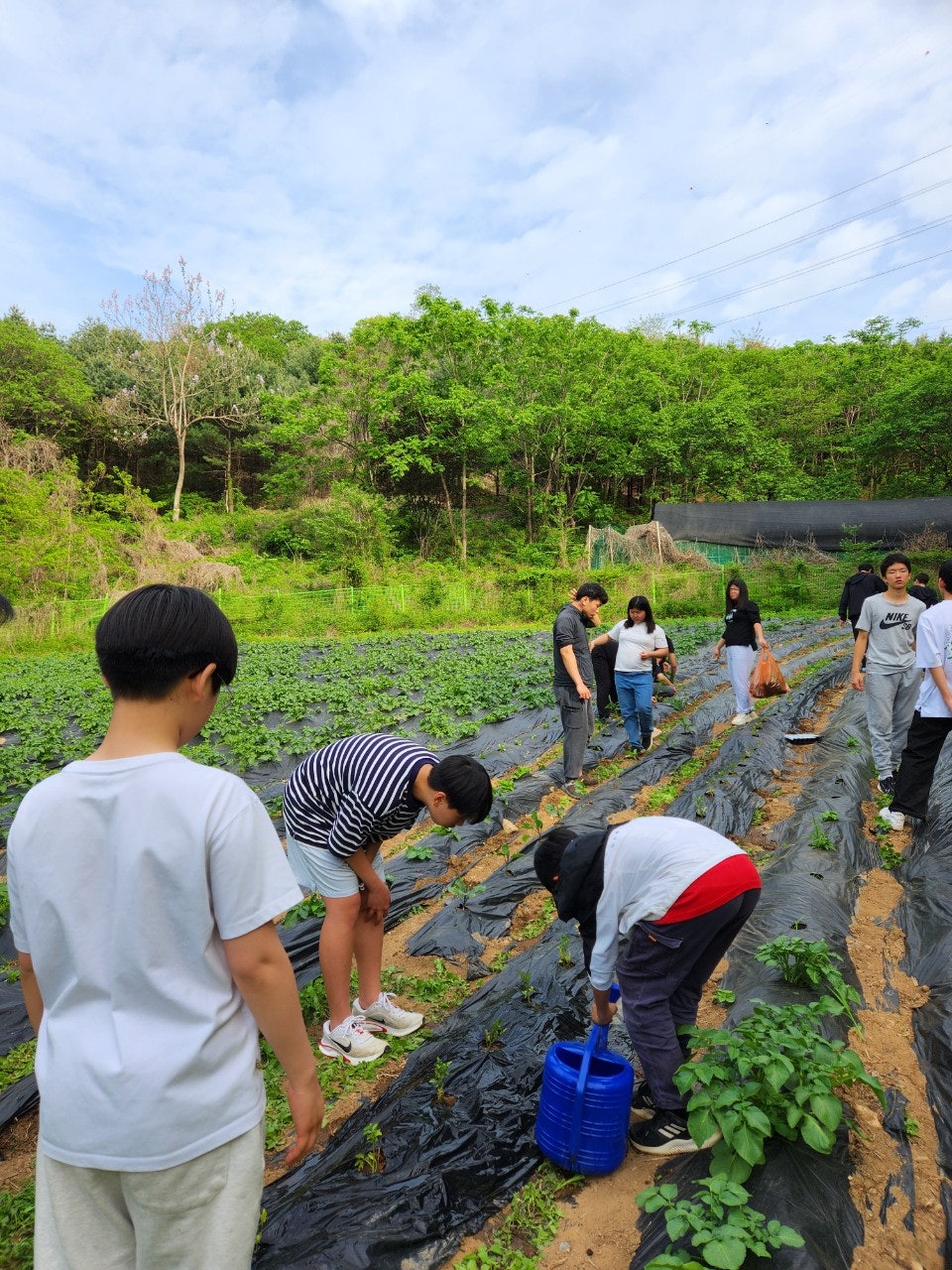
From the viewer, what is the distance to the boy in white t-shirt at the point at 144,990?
1.13m

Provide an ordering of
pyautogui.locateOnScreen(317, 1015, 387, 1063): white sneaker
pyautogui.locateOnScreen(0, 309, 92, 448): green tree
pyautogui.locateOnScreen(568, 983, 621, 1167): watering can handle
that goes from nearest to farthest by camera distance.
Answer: pyautogui.locateOnScreen(568, 983, 621, 1167): watering can handle < pyautogui.locateOnScreen(317, 1015, 387, 1063): white sneaker < pyautogui.locateOnScreen(0, 309, 92, 448): green tree

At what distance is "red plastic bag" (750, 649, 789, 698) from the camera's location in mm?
7887

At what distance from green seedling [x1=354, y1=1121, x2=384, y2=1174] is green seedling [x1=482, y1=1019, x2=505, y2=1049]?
0.62 meters

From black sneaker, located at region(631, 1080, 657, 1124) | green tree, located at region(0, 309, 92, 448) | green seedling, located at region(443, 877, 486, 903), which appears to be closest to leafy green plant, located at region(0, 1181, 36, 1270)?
black sneaker, located at region(631, 1080, 657, 1124)

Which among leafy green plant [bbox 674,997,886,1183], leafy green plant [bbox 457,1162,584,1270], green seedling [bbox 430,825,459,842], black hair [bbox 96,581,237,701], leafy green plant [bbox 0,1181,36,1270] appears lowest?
leafy green plant [bbox 0,1181,36,1270]

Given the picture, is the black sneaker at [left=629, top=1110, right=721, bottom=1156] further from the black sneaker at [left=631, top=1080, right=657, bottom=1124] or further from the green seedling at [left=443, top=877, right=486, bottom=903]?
the green seedling at [left=443, top=877, right=486, bottom=903]

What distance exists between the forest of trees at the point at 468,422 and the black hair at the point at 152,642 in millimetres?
24767

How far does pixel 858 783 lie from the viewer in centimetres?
580

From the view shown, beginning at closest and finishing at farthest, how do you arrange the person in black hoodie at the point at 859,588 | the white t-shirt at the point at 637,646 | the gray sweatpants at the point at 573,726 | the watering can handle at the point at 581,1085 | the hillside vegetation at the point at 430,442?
the watering can handle at the point at 581,1085, the gray sweatpants at the point at 573,726, the white t-shirt at the point at 637,646, the person in black hoodie at the point at 859,588, the hillside vegetation at the point at 430,442

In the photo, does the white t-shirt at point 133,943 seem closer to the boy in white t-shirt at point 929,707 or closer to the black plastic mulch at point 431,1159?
the black plastic mulch at point 431,1159

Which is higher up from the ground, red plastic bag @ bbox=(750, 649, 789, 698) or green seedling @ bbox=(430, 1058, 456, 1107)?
red plastic bag @ bbox=(750, 649, 789, 698)

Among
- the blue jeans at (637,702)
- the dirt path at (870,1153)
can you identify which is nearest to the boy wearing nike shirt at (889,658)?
the dirt path at (870,1153)

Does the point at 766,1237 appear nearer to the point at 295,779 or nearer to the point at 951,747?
the point at 295,779

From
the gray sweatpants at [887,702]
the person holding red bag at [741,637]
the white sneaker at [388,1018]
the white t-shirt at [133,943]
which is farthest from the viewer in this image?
the person holding red bag at [741,637]
